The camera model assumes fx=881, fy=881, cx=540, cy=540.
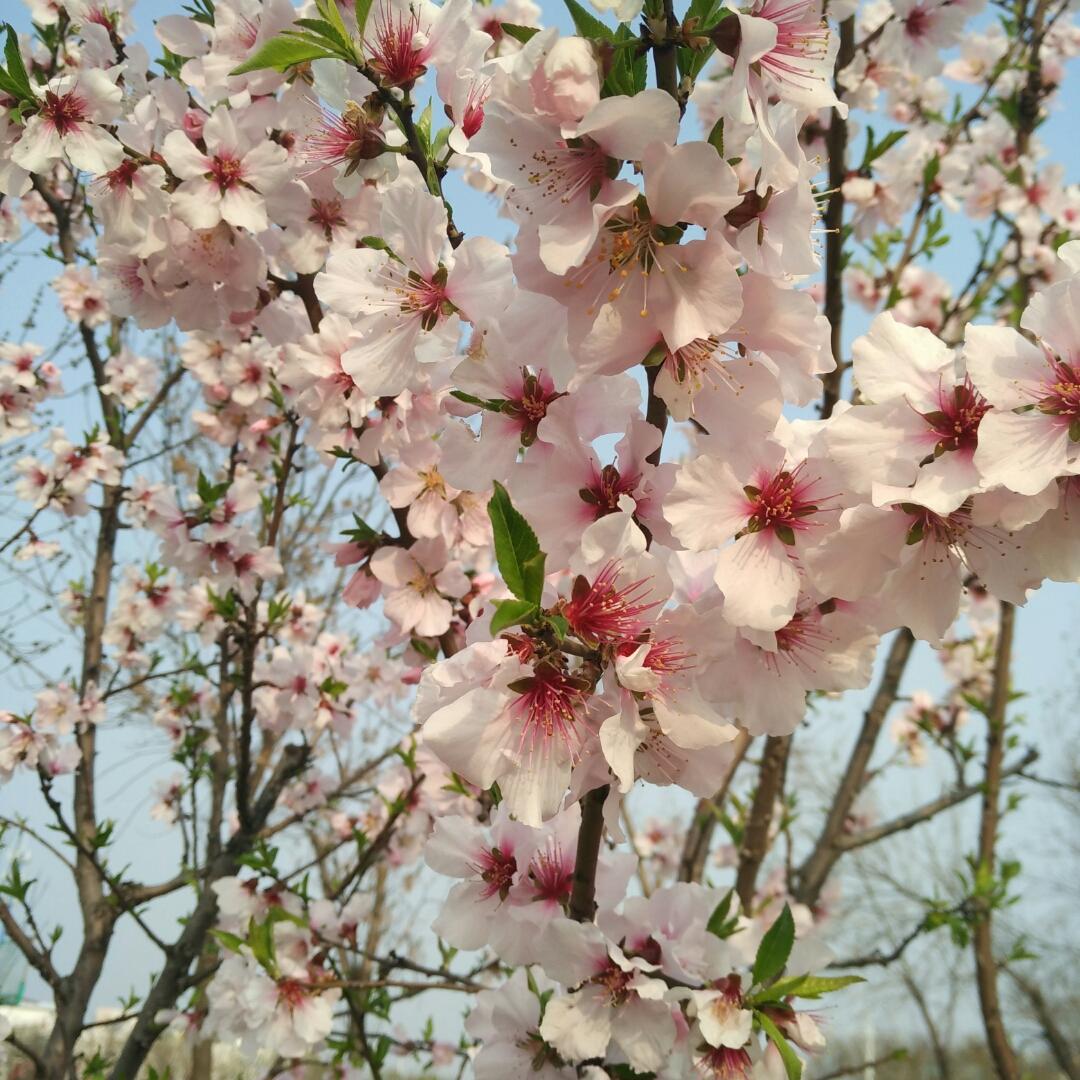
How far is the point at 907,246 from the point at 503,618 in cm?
288

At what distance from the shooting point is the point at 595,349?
0.87 meters

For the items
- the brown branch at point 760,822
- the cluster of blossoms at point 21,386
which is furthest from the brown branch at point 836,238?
the cluster of blossoms at point 21,386

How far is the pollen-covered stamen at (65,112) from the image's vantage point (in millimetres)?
1732

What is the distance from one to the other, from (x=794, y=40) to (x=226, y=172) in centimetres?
126

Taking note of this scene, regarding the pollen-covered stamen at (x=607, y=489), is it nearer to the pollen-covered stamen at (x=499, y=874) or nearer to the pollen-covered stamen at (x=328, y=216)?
the pollen-covered stamen at (x=499, y=874)

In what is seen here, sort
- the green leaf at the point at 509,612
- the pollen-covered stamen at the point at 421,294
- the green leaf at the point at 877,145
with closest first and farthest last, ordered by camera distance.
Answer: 1. the green leaf at the point at 509,612
2. the pollen-covered stamen at the point at 421,294
3. the green leaf at the point at 877,145

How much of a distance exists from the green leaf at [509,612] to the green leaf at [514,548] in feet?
0.07

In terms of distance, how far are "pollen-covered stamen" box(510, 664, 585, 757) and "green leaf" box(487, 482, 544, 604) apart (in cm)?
9

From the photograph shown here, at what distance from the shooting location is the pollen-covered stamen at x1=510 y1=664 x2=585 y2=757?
34.3 inches

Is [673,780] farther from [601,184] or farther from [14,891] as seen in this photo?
[14,891]

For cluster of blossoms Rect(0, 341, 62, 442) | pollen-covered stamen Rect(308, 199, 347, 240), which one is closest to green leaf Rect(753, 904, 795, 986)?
pollen-covered stamen Rect(308, 199, 347, 240)

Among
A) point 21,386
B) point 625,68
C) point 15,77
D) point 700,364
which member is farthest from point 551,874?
point 21,386

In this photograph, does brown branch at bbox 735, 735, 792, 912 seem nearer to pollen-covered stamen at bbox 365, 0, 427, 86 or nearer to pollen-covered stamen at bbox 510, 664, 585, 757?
pollen-covered stamen at bbox 510, 664, 585, 757

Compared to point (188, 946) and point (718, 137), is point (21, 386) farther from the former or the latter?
point (718, 137)
